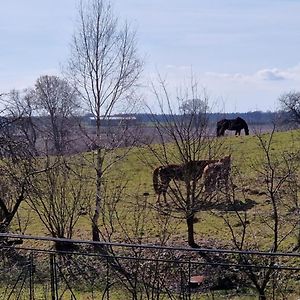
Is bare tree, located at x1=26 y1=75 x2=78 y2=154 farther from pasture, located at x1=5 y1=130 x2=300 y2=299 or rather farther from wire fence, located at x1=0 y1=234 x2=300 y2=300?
wire fence, located at x1=0 y1=234 x2=300 y2=300

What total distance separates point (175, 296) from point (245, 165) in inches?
360

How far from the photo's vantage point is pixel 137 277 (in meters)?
6.85

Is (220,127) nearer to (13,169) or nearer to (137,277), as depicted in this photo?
(13,169)

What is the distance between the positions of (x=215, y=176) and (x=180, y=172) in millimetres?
867

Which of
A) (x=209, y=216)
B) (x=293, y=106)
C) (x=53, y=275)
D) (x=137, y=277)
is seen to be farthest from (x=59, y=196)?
(x=293, y=106)

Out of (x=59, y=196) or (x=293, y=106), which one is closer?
(x=59, y=196)

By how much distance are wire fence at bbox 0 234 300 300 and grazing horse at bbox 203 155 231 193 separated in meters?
1.41

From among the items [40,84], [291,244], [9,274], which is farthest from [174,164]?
[40,84]

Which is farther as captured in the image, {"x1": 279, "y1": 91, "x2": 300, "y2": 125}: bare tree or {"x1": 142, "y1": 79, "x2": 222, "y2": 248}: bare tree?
{"x1": 279, "y1": 91, "x2": 300, "y2": 125}: bare tree

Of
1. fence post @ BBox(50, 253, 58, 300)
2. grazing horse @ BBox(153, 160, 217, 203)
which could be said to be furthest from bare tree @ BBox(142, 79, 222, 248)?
fence post @ BBox(50, 253, 58, 300)

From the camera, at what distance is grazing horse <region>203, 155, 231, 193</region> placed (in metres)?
11.3

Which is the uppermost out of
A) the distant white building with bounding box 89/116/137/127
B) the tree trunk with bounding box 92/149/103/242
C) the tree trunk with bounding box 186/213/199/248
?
the distant white building with bounding box 89/116/137/127

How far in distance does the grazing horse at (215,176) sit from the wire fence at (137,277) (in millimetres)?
1412

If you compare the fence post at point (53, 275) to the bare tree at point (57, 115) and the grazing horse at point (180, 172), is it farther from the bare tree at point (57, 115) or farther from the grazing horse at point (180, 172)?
the grazing horse at point (180, 172)
